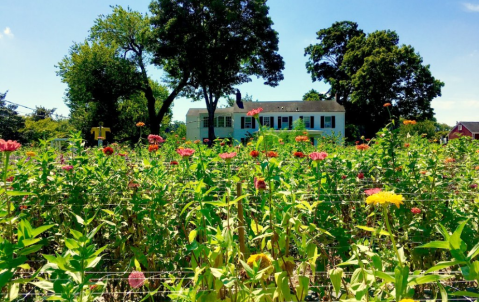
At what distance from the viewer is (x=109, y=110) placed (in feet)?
74.6

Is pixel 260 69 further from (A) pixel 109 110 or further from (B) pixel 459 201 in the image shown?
(B) pixel 459 201

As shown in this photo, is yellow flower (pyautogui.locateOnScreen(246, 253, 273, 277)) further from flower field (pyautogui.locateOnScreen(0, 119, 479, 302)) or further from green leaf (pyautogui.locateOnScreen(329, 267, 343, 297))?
green leaf (pyautogui.locateOnScreen(329, 267, 343, 297))

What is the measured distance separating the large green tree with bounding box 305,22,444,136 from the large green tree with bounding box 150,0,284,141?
8633mm

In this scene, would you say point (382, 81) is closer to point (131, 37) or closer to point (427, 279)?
point (131, 37)

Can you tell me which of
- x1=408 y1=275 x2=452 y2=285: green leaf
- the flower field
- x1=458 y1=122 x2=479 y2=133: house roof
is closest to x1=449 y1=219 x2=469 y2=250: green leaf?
x1=408 y1=275 x2=452 y2=285: green leaf

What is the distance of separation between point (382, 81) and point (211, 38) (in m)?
14.3

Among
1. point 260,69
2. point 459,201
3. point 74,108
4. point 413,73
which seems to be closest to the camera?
point 459,201

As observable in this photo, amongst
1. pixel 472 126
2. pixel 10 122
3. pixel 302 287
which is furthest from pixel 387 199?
pixel 472 126

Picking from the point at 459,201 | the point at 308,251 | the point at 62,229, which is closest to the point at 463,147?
the point at 459,201

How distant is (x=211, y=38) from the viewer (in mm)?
21578

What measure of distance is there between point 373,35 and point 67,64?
2478cm

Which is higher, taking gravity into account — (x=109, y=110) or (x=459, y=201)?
(x=109, y=110)

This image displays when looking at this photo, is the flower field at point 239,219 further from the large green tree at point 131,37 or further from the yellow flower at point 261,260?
the large green tree at point 131,37

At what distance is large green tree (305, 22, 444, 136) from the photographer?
85.0ft
